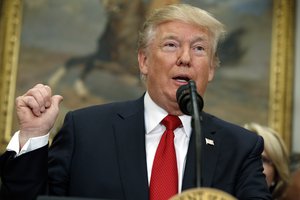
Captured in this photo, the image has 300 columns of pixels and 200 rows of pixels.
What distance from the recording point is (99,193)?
93.0 inches

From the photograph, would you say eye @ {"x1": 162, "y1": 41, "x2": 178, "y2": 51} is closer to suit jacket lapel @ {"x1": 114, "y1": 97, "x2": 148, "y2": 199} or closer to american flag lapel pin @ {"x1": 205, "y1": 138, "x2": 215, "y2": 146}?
suit jacket lapel @ {"x1": 114, "y1": 97, "x2": 148, "y2": 199}

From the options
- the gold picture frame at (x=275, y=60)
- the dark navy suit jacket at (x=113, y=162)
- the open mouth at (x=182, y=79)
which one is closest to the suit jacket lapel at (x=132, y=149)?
the dark navy suit jacket at (x=113, y=162)

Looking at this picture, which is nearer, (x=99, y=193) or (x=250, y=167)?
(x=99, y=193)

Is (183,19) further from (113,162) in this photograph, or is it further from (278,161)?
(278,161)

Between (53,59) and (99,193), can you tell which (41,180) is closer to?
(99,193)

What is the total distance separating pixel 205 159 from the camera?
8.16 feet

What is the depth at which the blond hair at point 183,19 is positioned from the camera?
266 cm

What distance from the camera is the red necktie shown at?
91.5 inches

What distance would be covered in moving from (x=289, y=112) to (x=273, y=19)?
0.95 meters

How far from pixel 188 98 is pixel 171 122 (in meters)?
0.50

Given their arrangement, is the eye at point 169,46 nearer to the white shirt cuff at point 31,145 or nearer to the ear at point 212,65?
Result: the ear at point 212,65

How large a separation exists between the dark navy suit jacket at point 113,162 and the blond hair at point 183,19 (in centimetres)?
38

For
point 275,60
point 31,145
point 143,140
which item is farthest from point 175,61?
point 275,60

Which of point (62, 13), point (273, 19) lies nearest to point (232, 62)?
point (273, 19)
